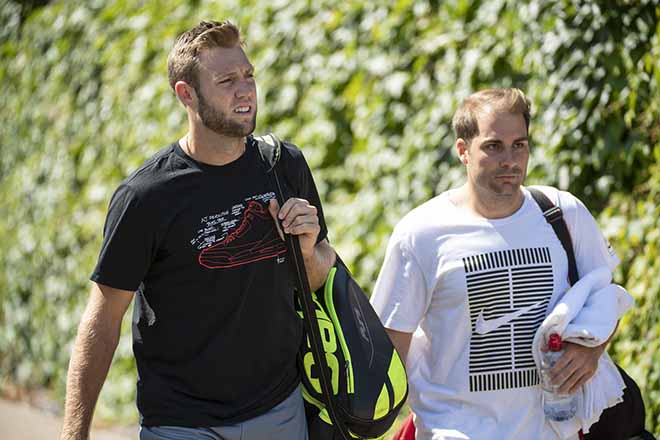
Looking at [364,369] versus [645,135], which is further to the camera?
[645,135]

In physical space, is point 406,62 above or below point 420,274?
above

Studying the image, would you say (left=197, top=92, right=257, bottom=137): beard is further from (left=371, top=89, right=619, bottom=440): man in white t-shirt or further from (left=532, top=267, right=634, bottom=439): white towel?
(left=532, top=267, right=634, bottom=439): white towel

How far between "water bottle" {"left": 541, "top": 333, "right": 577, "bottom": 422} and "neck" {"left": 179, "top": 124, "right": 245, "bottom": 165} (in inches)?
47.3

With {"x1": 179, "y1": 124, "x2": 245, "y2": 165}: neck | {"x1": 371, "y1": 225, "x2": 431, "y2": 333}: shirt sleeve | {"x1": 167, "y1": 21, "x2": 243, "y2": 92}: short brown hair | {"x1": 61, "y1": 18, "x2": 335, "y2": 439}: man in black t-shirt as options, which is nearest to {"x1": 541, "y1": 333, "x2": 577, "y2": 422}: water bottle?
{"x1": 371, "y1": 225, "x2": 431, "y2": 333}: shirt sleeve

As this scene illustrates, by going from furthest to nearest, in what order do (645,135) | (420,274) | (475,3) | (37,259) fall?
1. (37,259)
2. (475,3)
3. (645,135)
4. (420,274)

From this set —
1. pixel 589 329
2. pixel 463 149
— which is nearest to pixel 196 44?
pixel 463 149

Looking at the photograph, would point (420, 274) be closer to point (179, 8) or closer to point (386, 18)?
point (386, 18)

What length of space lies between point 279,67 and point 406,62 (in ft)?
3.95

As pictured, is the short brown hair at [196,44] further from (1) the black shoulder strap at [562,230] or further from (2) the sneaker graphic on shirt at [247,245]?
(1) the black shoulder strap at [562,230]

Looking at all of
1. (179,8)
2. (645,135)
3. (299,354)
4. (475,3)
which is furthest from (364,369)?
(179,8)

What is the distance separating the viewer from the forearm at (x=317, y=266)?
3.67m

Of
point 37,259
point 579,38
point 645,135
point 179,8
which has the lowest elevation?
point 37,259

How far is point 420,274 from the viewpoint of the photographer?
367 cm

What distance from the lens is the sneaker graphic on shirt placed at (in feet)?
11.4
